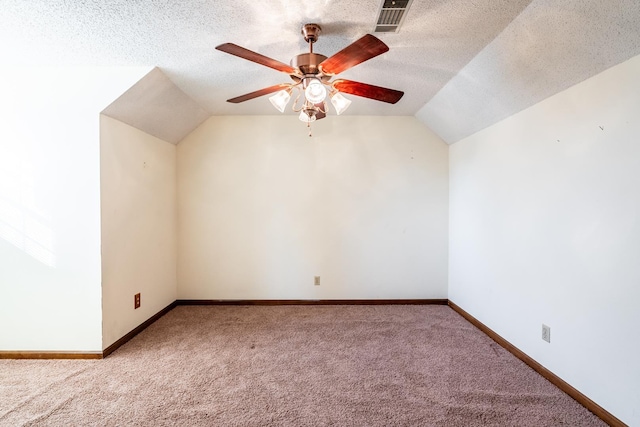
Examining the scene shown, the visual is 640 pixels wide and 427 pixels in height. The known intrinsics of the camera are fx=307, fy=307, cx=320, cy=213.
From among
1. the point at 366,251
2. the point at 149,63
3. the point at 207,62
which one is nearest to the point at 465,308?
the point at 366,251

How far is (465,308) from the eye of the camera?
3.35 meters

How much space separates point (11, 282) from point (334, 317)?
2.81m

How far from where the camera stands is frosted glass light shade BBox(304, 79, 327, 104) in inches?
66.2

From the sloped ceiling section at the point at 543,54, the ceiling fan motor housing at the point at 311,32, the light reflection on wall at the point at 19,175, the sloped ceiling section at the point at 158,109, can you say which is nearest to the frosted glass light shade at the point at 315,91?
the ceiling fan motor housing at the point at 311,32

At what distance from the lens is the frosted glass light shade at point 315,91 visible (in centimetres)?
168

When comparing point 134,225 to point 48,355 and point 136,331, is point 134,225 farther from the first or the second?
point 48,355

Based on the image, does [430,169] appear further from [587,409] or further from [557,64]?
[587,409]

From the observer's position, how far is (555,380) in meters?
2.08

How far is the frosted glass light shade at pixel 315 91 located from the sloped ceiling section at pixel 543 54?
1.21 metres

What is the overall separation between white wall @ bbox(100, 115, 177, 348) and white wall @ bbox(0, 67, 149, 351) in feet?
0.30

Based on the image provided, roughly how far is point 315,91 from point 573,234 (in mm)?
1872

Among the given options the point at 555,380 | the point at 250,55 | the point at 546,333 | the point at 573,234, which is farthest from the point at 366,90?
the point at 555,380

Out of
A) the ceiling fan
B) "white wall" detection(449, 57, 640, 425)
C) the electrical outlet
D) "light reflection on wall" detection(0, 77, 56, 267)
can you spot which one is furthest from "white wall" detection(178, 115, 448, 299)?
the ceiling fan

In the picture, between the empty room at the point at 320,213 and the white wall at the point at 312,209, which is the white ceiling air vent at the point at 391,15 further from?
the white wall at the point at 312,209
